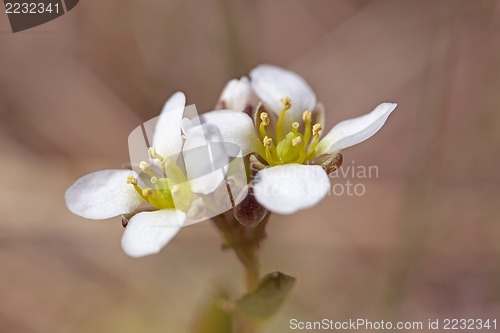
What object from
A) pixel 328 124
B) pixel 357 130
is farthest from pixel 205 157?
pixel 328 124

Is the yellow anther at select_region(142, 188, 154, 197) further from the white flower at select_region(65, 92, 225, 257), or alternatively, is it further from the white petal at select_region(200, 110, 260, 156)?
the white petal at select_region(200, 110, 260, 156)

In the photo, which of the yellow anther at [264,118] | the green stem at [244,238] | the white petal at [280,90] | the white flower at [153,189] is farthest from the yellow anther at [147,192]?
the white petal at [280,90]

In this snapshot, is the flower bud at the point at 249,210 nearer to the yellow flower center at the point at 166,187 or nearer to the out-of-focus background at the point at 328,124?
the yellow flower center at the point at 166,187

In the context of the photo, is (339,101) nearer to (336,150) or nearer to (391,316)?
(391,316)

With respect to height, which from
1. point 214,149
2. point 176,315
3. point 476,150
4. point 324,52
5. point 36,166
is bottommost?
point 176,315

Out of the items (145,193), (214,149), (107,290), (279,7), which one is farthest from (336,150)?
(279,7)

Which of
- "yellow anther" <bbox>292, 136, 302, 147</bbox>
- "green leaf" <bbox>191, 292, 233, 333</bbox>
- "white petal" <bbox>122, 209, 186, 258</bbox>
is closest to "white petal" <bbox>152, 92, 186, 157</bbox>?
"white petal" <bbox>122, 209, 186, 258</bbox>
